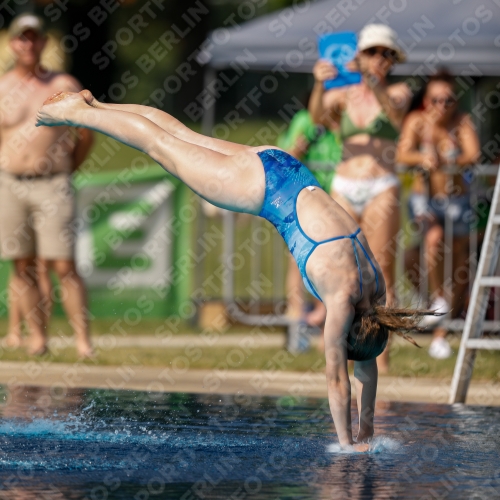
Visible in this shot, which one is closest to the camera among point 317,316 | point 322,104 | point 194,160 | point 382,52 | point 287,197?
point 287,197

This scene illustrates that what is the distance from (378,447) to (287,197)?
1.26 meters

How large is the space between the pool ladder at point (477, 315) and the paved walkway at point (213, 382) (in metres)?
0.18

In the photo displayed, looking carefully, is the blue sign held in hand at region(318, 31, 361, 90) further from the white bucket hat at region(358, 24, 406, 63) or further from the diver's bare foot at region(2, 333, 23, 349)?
the diver's bare foot at region(2, 333, 23, 349)

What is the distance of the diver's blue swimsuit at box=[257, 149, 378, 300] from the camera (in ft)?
18.4

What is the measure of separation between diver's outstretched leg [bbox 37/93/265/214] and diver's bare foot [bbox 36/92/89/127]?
0.08 ft

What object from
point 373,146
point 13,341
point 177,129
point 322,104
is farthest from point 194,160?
point 13,341

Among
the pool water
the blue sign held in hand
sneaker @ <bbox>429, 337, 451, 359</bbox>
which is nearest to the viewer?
the pool water

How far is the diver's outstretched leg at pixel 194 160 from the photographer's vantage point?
584cm

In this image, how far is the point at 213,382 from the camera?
8070 millimetres

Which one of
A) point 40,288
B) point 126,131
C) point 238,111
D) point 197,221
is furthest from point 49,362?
point 238,111

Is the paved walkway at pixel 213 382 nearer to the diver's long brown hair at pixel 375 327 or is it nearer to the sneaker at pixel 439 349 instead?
the sneaker at pixel 439 349

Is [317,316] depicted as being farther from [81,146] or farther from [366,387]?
[366,387]

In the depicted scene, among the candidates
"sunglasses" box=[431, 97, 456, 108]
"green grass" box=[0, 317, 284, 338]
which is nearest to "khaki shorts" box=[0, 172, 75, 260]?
"green grass" box=[0, 317, 284, 338]

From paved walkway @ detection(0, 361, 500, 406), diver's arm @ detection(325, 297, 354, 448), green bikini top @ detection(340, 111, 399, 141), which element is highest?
green bikini top @ detection(340, 111, 399, 141)
